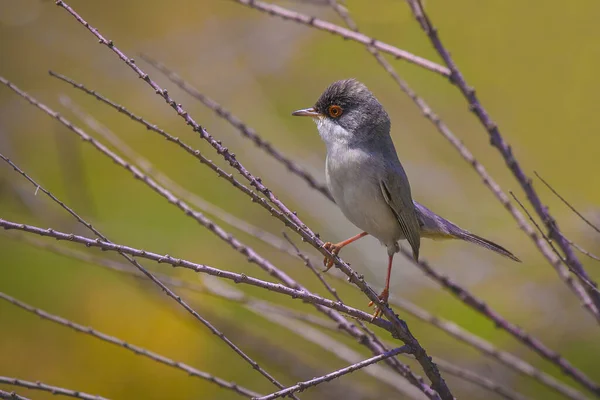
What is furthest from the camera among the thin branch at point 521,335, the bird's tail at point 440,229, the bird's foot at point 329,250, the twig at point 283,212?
the bird's tail at point 440,229

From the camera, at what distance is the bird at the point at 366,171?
3.78 metres

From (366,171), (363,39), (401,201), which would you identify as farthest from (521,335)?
(363,39)

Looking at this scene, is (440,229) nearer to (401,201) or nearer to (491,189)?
(401,201)

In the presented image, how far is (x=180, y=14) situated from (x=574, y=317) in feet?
18.8

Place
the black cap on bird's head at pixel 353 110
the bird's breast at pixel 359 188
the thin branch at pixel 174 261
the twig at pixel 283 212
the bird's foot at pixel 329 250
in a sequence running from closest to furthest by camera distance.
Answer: the thin branch at pixel 174 261 < the twig at pixel 283 212 < the bird's foot at pixel 329 250 < the bird's breast at pixel 359 188 < the black cap on bird's head at pixel 353 110

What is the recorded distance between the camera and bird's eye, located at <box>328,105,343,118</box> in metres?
3.99

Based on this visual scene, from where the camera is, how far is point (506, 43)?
307 inches

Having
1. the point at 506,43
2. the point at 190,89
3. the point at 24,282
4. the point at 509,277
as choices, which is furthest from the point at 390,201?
the point at 506,43

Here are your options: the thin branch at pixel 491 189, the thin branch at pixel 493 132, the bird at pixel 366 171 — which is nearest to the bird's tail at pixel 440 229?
the bird at pixel 366 171

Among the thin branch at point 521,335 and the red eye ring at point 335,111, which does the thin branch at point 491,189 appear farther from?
the red eye ring at point 335,111

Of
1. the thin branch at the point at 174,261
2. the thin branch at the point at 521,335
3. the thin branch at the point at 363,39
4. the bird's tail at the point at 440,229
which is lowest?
the thin branch at the point at 174,261

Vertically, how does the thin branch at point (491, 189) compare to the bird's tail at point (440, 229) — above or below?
below

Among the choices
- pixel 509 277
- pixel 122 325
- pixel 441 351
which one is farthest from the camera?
pixel 509 277

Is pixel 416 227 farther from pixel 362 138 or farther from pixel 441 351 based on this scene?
pixel 441 351
